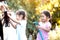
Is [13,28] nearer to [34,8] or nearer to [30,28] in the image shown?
[30,28]

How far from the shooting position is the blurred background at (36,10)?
150cm

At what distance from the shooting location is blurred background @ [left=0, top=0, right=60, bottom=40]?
4.91 feet

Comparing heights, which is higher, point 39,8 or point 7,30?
point 39,8

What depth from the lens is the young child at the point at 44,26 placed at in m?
1.51

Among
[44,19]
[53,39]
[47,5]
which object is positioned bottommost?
[53,39]

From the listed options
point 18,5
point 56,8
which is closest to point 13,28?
point 18,5

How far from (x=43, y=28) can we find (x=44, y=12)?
0.14m

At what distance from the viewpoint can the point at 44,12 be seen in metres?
1.51

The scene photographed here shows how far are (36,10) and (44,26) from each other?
0.53ft

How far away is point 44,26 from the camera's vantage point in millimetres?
1520

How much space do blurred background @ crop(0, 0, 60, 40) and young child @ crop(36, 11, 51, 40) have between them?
3 cm

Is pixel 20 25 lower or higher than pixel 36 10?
lower

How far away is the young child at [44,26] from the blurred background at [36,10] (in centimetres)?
3

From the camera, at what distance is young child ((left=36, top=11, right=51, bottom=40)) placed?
1513 millimetres
